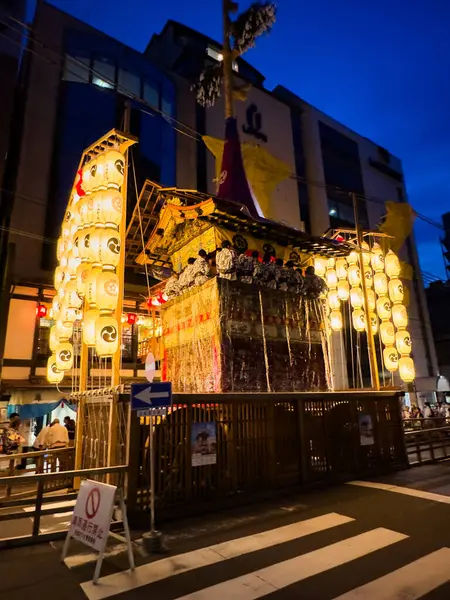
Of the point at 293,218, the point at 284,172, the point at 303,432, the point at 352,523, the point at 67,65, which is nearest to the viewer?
the point at 352,523

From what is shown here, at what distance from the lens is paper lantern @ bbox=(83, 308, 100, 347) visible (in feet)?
24.7

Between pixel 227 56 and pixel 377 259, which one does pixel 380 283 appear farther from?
pixel 227 56

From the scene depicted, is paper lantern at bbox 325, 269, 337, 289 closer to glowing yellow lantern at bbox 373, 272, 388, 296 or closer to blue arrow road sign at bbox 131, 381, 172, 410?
glowing yellow lantern at bbox 373, 272, 388, 296

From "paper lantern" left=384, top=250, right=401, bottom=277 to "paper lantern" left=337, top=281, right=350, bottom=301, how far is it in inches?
59.4

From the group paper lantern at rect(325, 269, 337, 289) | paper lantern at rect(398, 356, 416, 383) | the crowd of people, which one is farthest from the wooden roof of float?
paper lantern at rect(398, 356, 416, 383)

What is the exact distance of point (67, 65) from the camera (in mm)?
20641

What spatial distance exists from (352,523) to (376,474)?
4.15m

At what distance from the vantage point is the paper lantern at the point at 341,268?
13.4m

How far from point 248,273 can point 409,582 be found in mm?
7168

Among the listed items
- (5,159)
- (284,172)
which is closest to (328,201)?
(284,172)

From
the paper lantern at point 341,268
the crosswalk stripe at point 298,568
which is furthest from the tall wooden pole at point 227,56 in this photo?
the crosswalk stripe at point 298,568

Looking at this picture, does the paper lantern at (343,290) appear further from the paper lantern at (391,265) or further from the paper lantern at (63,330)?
the paper lantern at (63,330)

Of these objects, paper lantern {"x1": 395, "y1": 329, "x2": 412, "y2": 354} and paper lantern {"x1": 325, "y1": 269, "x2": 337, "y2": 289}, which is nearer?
paper lantern {"x1": 395, "y1": 329, "x2": 412, "y2": 354}

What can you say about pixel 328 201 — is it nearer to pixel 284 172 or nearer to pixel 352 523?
pixel 284 172
